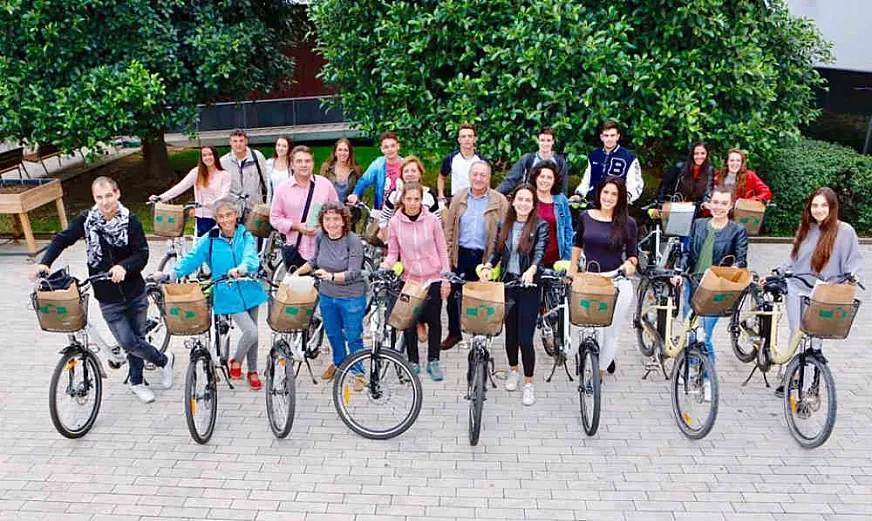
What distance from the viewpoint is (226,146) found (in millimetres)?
19234

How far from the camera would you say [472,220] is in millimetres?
6523

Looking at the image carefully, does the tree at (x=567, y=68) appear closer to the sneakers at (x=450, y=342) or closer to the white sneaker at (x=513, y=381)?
the sneakers at (x=450, y=342)

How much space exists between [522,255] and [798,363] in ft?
7.43

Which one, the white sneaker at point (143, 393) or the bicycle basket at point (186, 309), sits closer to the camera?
the bicycle basket at point (186, 309)

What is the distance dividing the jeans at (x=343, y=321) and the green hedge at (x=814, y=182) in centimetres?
757

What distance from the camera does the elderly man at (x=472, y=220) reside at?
21.0 ft

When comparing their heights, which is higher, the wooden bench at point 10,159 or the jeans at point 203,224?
the jeans at point 203,224

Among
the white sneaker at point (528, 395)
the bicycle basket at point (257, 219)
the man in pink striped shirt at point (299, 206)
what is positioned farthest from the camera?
the bicycle basket at point (257, 219)

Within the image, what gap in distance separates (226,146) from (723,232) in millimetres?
15622

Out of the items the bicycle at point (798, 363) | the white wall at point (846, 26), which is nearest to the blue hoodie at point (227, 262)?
the bicycle at point (798, 363)

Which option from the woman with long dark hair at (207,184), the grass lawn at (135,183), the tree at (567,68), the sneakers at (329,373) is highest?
the tree at (567,68)

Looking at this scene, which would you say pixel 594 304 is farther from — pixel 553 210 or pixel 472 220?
pixel 472 220

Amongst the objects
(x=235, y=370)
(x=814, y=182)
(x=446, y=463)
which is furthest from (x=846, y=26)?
(x=235, y=370)

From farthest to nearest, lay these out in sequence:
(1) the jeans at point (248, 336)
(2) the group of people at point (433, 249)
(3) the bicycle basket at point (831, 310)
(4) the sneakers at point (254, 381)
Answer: (4) the sneakers at point (254, 381) → (1) the jeans at point (248, 336) → (2) the group of people at point (433, 249) → (3) the bicycle basket at point (831, 310)
